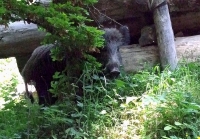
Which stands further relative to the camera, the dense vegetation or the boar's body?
the boar's body

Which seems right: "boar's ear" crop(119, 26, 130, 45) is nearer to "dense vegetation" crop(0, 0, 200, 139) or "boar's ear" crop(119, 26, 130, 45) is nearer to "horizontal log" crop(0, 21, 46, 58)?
"dense vegetation" crop(0, 0, 200, 139)

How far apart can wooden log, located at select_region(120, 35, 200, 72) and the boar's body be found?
→ 0.39ft

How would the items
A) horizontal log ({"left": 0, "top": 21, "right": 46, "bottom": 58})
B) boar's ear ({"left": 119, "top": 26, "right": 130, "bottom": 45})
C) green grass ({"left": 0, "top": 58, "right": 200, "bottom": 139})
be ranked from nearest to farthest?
green grass ({"left": 0, "top": 58, "right": 200, "bottom": 139}) < boar's ear ({"left": 119, "top": 26, "right": 130, "bottom": 45}) < horizontal log ({"left": 0, "top": 21, "right": 46, "bottom": 58})

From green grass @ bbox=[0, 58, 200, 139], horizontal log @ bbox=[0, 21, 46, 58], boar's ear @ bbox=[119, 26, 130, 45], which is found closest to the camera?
green grass @ bbox=[0, 58, 200, 139]

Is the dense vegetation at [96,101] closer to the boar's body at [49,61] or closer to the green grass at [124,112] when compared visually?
the green grass at [124,112]

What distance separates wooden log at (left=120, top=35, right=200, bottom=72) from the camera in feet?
14.8

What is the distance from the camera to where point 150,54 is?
4.65m

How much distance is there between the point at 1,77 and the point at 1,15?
5433 mm

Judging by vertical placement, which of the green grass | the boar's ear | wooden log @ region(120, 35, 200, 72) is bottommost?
the green grass

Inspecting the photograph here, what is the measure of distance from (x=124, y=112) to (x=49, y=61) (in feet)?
5.71

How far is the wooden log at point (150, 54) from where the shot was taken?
4508 millimetres

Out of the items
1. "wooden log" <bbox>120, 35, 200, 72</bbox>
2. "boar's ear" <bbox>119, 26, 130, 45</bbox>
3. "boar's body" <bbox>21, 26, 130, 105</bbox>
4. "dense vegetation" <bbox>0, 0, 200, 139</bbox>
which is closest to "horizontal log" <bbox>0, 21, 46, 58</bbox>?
"boar's body" <bbox>21, 26, 130, 105</bbox>

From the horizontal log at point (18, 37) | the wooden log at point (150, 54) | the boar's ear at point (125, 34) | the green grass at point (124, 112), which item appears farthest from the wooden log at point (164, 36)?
the horizontal log at point (18, 37)

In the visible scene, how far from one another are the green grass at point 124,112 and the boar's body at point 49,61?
17.5 inches
